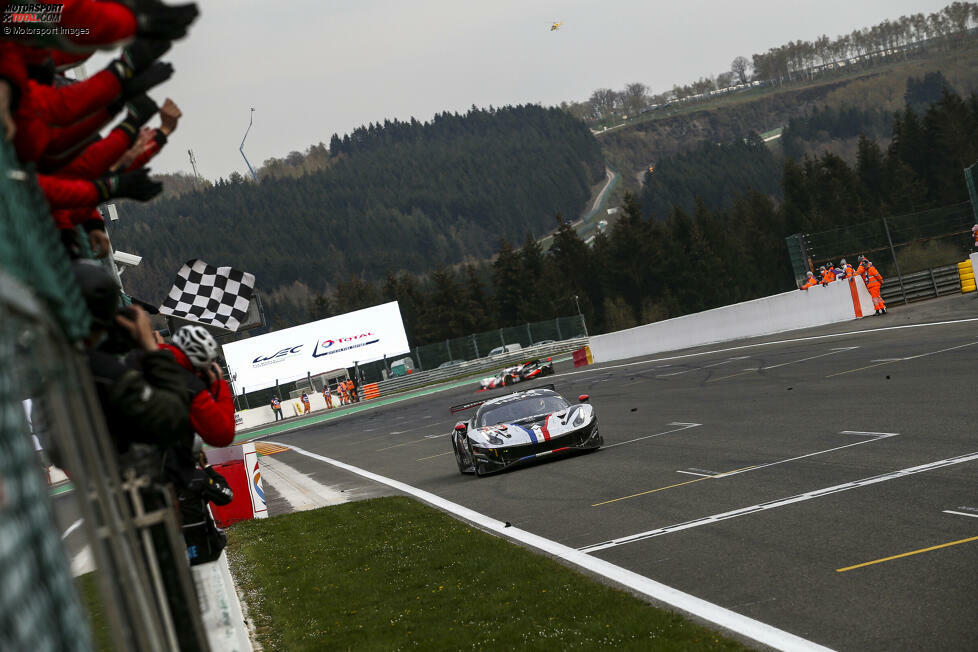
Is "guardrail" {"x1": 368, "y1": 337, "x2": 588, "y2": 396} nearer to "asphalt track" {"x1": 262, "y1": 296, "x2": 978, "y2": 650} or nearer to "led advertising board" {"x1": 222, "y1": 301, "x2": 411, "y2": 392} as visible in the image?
"led advertising board" {"x1": 222, "y1": 301, "x2": 411, "y2": 392}

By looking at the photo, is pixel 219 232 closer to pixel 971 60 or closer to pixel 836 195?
pixel 836 195

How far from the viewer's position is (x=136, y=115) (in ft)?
13.6

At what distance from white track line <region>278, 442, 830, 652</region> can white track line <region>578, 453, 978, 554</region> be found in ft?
1.35

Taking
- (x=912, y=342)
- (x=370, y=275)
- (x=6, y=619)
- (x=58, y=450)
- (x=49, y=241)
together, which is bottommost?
(x=912, y=342)

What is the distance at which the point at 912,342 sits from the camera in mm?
21594

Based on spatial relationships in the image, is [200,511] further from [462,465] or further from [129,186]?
[462,465]

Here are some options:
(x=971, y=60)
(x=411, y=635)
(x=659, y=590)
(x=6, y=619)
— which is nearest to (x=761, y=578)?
(x=659, y=590)

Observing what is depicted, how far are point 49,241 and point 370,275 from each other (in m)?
178

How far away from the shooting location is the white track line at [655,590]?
600 cm

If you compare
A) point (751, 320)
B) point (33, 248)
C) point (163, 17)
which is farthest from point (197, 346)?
point (751, 320)

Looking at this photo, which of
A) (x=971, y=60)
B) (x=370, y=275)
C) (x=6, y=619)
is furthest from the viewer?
(x=971, y=60)

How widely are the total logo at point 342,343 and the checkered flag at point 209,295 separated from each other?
6301cm

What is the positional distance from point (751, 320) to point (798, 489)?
89.0 feet


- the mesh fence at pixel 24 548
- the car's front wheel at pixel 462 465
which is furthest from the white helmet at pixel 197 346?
the car's front wheel at pixel 462 465
